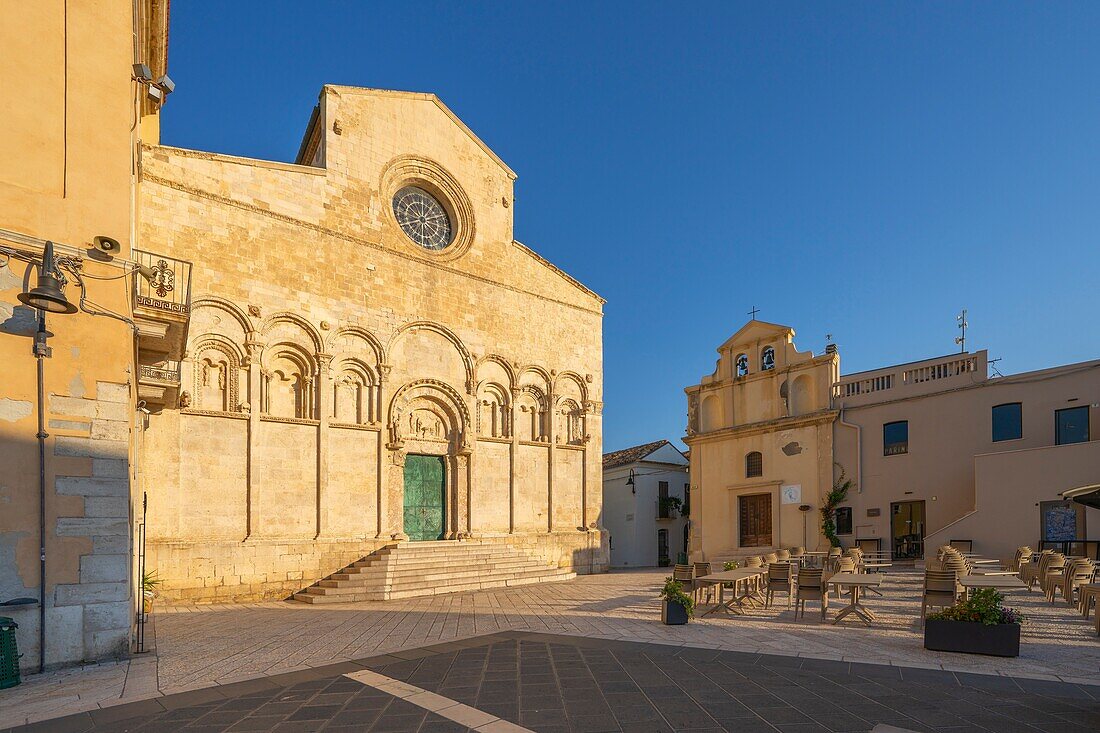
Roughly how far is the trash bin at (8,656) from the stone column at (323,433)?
10.3 metres

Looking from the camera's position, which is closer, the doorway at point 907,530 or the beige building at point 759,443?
the doorway at point 907,530

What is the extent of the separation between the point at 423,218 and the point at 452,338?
13.0ft

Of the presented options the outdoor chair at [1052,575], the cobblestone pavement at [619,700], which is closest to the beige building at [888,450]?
the outdoor chair at [1052,575]

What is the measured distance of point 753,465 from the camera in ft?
85.8

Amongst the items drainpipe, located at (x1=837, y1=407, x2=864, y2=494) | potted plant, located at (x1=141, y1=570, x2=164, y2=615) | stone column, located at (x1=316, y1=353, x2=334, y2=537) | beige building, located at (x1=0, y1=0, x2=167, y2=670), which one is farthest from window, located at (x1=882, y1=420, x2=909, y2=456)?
beige building, located at (x1=0, y1=0, x2=167, y2=670)

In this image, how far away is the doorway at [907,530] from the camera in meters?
21.5

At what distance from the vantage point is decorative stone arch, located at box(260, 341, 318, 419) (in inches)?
688

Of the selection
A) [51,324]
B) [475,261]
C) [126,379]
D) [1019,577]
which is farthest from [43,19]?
[1019,577]

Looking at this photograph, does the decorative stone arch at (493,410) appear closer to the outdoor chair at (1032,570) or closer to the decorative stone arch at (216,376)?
the decorative stone arch at (216,376)

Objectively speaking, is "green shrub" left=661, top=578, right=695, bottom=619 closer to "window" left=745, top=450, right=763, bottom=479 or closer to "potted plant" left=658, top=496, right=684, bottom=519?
"window" left=745, top=450, right=763, bottom=479

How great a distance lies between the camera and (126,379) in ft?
30.3

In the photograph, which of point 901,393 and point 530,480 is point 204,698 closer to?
point 530,480

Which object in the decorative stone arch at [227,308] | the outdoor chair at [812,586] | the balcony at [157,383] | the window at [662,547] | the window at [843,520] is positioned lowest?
the window at [662,547]

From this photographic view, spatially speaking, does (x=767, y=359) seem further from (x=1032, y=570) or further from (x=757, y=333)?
(x=1032, y=570)
